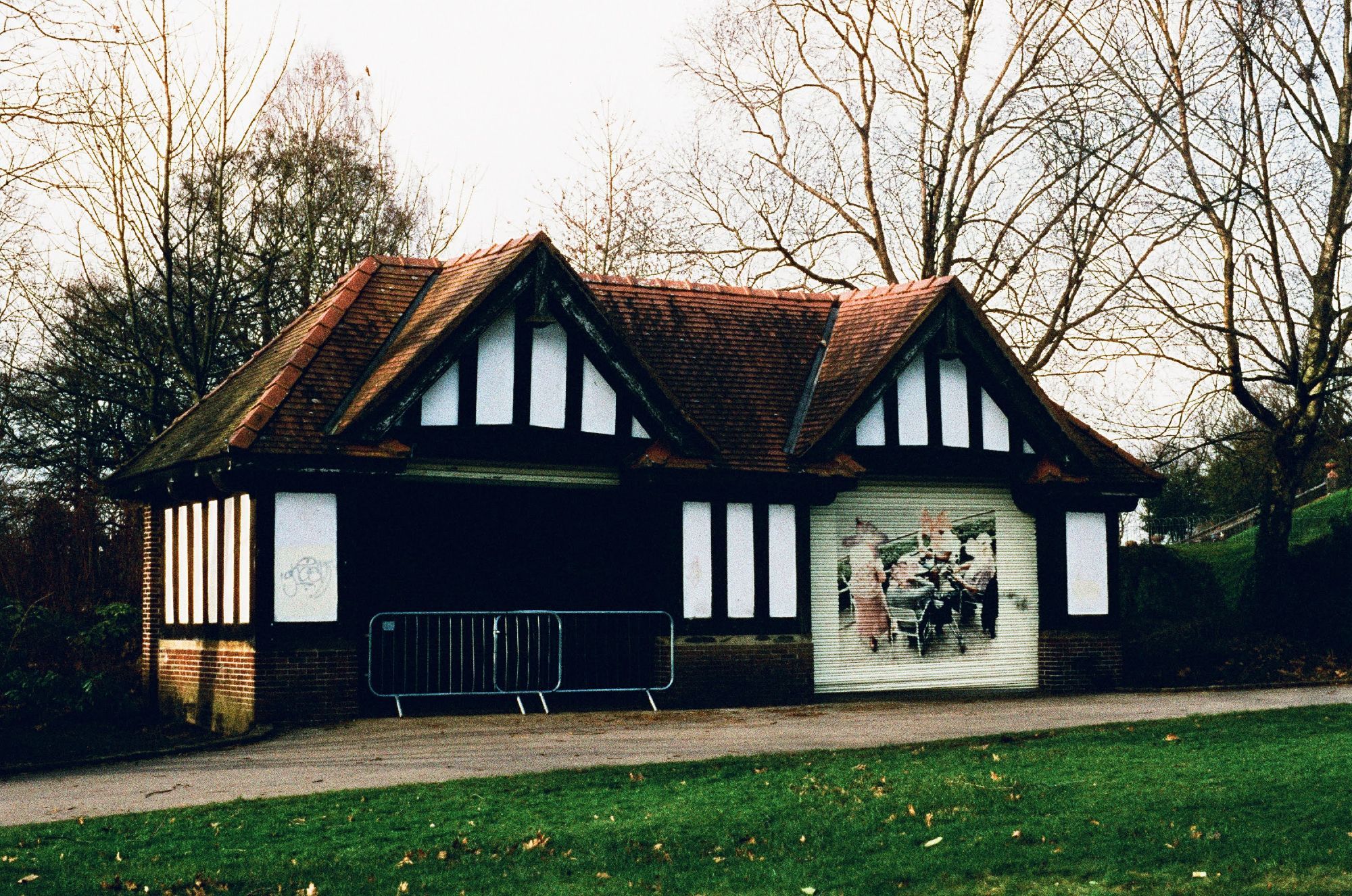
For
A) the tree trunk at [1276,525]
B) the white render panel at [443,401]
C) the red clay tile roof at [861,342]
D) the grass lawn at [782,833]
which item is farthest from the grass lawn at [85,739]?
the tree trunk at [1276,525]

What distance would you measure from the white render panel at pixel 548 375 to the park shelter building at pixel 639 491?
3 centimetres

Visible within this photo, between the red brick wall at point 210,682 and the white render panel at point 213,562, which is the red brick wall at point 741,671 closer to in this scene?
the red brick wall at point 210,682

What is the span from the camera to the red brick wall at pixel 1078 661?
21.3 meters

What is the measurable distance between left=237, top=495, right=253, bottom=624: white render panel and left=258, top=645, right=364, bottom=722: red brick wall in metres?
0.68

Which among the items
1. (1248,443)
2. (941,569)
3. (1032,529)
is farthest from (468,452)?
(1248,443)

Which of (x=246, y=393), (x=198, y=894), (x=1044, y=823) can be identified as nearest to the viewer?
(x=198, y=894)

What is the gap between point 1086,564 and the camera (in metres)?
21.5

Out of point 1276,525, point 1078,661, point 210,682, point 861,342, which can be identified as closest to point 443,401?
point 210,682

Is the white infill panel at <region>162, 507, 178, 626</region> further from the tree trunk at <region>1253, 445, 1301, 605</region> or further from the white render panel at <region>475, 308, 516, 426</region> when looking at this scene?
the tree trunk at <region>1253, 445, 1301, 605</region>

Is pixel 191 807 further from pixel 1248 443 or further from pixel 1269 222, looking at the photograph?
pixel 1248 443

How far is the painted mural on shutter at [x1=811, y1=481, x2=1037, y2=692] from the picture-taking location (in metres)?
20.4

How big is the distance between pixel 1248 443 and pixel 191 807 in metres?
27.3

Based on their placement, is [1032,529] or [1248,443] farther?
[1248,443]

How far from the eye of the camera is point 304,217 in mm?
31766
